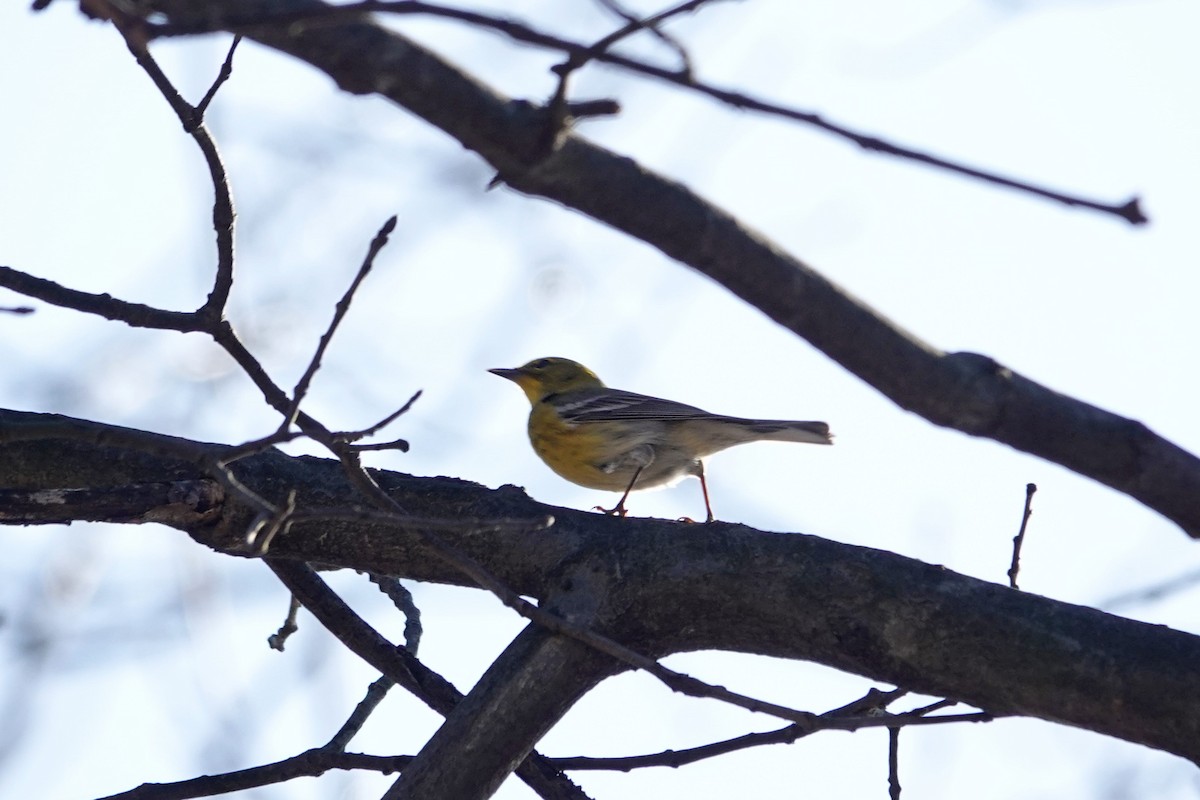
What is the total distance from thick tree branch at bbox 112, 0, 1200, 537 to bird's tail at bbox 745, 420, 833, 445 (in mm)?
4391

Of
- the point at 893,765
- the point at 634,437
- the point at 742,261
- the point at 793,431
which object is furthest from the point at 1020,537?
the point at 634,437

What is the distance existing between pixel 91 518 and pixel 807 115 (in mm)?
2353

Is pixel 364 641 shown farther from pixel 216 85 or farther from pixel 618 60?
pixel 618 60

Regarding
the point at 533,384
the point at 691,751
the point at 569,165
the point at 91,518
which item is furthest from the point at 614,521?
the point at 533,384

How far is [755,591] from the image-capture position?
143 inches

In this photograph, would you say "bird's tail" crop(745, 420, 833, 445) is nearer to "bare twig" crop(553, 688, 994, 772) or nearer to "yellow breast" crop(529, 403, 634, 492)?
"yellow breast" crop(529, 403, 634, 492)

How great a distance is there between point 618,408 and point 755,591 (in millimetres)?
4891

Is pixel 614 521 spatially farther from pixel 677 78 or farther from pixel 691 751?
pixel 677 78

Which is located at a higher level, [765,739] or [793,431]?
[793,431]

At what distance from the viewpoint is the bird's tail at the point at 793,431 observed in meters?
7.18

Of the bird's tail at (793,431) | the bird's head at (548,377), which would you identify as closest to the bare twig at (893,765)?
the bird's tail at (793,431)

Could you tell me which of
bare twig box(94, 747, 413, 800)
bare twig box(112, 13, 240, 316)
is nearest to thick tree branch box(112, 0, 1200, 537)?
bare twig box(112, 13, 240, 316)

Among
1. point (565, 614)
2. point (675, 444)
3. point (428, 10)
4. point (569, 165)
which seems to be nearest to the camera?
point (428, 10)

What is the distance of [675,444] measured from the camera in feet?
26.5
